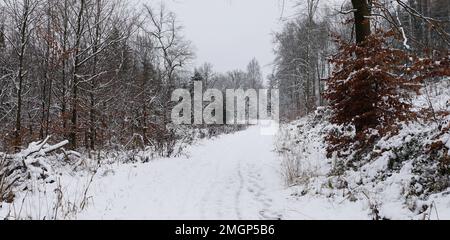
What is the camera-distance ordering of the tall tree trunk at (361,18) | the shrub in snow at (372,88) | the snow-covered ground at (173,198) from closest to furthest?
the snow-covered ground at (173,198), the shrub in snow at (372,88), the tall tree trunk at (361,18)

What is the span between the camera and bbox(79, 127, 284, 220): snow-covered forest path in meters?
5.05

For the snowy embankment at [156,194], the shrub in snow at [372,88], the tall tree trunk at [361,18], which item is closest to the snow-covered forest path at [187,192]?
the snowy embankment at [156,194]

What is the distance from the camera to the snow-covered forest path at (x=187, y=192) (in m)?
5.05

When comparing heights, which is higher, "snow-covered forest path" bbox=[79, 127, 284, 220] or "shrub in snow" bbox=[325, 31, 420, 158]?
"shrub in snow" bbox=[325, 31, 420, 158]

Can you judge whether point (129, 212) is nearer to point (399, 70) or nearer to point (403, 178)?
point (403, 178)

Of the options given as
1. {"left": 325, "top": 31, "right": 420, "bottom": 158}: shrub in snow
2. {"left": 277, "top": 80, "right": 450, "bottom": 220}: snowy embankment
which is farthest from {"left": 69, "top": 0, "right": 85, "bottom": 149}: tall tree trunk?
{"left": 325, "top": 31, "right": 420, "bottom": 158}: shrub in snow

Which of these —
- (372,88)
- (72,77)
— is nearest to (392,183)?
(372,88)

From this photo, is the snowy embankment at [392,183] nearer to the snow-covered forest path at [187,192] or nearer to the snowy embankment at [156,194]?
the snowy embankment at [156,194]

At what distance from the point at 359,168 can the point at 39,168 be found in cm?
575

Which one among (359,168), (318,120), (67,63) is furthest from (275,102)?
(359,168)

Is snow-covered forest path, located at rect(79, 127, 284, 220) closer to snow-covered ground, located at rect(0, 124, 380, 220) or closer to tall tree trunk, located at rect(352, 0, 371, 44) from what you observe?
snow-covered ground, located at rect(0, 124, 380, 220)

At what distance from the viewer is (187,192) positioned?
21.4ft

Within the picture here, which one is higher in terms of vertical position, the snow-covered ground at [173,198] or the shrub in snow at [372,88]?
the shrub in snow at [372,88]
